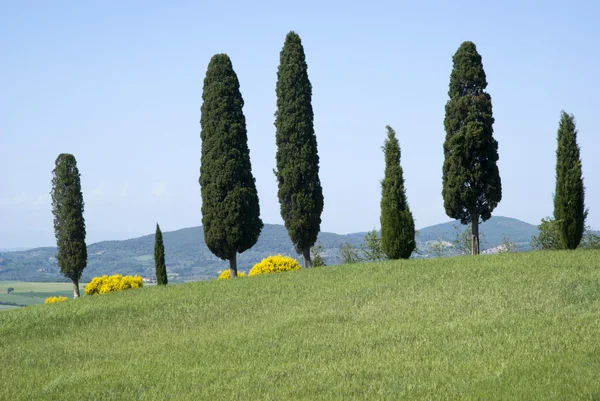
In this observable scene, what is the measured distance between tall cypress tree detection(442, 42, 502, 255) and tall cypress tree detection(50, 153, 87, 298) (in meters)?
21.5

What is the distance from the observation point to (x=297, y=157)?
119 ft

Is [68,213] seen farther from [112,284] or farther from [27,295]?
[27,295]

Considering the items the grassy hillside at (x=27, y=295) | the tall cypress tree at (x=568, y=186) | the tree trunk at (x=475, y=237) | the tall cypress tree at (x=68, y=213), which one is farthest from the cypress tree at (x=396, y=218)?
the grassy hillside at (x=27, y=295)

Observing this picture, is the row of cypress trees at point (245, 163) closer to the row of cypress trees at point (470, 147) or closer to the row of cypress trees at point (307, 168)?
the row of cypress trees at point (307, 168)

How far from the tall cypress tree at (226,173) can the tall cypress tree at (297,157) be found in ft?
5.71

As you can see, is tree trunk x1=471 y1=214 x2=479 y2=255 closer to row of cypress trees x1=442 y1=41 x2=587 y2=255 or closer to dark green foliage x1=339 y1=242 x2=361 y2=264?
row of cypress trees x1=442 y1=41 x2=587 y2=255

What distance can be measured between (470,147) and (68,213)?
23278mm

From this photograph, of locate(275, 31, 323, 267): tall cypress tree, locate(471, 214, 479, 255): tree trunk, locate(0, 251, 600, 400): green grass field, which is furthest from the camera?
locate(275, 31, 323, 267): tall cypress tree

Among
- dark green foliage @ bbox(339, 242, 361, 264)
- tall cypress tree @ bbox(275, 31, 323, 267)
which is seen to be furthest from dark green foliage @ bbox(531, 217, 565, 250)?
tall cypress tree @ bbox(275, 31, 323, 267)

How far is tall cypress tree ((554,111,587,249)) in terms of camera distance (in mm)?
31406

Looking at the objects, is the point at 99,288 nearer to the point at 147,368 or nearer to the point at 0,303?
the point at 147,368

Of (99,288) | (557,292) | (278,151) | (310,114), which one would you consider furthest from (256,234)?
(557,292)

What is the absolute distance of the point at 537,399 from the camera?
481 inches

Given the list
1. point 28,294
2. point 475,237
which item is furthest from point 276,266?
point 28,294
